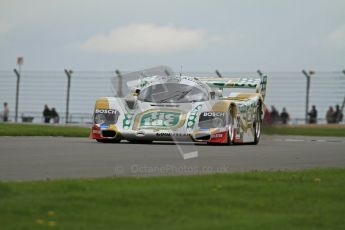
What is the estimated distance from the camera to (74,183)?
9.55m

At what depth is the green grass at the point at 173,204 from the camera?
299 inches

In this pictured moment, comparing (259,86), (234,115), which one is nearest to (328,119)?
(259,86)

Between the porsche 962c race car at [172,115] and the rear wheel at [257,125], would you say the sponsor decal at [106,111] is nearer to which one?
the porsche 962c race car at [172,115]

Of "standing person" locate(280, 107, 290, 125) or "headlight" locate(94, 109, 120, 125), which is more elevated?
"standing person" locate(280, 107, 290, 125)

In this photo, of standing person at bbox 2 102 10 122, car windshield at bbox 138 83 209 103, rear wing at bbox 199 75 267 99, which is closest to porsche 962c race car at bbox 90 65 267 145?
car windshield at bbox 138 83 209 103

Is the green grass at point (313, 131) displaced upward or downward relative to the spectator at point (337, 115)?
downward

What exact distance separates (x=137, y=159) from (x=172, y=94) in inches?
230

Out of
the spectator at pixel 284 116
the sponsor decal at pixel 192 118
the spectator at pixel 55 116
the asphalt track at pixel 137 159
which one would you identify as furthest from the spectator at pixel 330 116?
the sponsor decal at pixel 192 118

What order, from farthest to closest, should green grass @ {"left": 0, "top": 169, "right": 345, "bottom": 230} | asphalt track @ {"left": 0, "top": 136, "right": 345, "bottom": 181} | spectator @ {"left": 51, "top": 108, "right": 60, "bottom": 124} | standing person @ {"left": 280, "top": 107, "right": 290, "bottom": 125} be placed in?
1. spectator @ {"left": 51, "top": 108, "right": 60, "bottom": 124}
2. standing person @ {"left": 280, "top": 107, "right": 290, "bottom": 125}
3. asphalt track @ {"left": 0, "top": 136, "right": 345, "bottom": 181}
4. green grass @ {"left": 0, "top": 169, "right": 345, "bottom": 230}

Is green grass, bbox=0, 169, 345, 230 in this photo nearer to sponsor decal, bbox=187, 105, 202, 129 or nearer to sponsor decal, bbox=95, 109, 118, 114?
sponsor decal, bbox=187, 105, 202, 129

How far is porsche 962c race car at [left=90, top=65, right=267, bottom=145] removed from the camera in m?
18.2

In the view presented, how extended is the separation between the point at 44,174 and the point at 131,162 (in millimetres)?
2282

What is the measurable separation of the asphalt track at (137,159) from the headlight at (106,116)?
4.20 feet

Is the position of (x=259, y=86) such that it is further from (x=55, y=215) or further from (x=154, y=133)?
(x=55, y=215)
